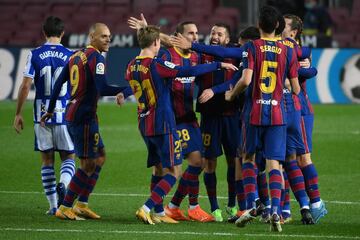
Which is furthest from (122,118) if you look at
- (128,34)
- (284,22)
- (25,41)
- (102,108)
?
(284,22)

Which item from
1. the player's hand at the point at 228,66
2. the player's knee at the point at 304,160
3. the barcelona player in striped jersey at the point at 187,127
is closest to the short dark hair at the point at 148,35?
the barcelona player in striped jersey at the point at 187,127

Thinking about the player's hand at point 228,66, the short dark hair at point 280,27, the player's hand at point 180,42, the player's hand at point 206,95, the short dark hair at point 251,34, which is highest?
the short dark hair at point 280,27

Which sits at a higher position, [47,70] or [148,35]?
[148,35]

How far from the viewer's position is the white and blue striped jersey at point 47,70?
460 inches

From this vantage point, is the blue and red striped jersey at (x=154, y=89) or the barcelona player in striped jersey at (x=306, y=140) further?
the barcelona player in striped jersey at (x=306, y=140)

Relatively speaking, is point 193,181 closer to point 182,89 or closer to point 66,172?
point 182,89

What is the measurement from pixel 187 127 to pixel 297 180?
4.08 ft

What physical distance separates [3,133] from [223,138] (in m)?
8.98

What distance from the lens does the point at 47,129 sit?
11.7 metres

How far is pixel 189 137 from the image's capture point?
10.9 meters

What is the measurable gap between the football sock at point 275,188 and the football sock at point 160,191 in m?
1.04

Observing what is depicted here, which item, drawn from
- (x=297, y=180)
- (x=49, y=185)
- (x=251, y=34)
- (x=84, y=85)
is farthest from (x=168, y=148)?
(x=49, y=185)

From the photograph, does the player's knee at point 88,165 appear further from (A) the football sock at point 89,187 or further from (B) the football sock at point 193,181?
(B) the football sock at point 193,181

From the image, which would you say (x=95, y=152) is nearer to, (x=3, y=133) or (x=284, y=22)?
(x=284, y=22)
